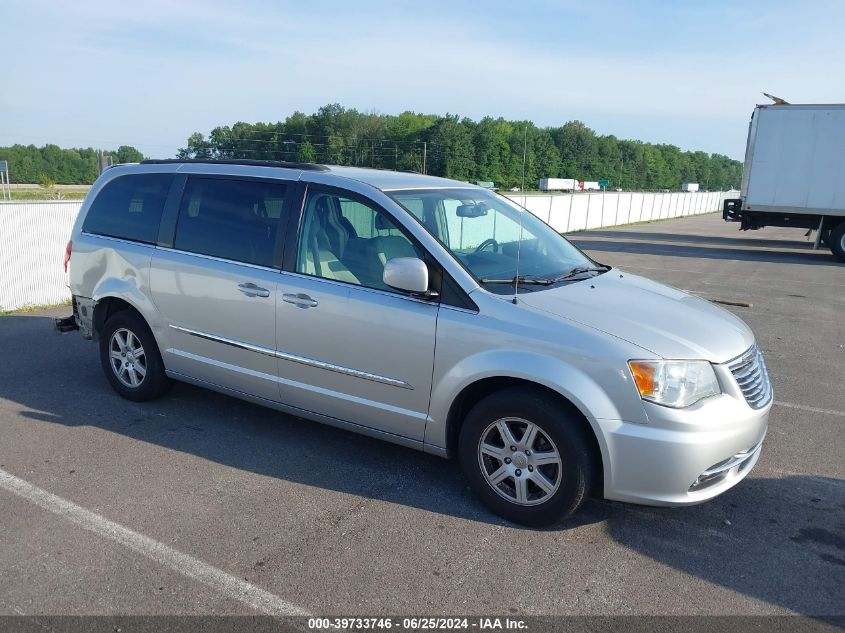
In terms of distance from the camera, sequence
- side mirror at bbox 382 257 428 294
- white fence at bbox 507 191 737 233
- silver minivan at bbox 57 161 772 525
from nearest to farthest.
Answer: silver minivan at bbox 57 161 772 525, side mirror at bbox 382 257 428 294, white fence at bbox 507 191 737 233

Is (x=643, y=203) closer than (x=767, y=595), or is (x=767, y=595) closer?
(x=767, y=595)

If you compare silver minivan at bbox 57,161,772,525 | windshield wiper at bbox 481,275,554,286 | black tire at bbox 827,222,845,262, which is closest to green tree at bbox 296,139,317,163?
black tire at bbox 827,222,845,262

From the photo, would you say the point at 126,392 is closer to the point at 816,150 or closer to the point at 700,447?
the point at 700,447

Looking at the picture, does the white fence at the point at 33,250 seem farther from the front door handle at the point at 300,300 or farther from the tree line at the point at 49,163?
the tree line at the point at 49,163

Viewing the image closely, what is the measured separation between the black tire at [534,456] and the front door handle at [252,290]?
1.61 meters

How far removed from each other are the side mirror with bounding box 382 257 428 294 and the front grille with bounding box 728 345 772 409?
169 centimetres

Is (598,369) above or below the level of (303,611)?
above

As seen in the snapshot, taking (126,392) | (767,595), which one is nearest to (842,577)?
(767,595)

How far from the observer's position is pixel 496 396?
3.74 meters

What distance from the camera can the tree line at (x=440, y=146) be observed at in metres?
49.2

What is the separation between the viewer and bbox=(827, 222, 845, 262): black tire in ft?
58.9

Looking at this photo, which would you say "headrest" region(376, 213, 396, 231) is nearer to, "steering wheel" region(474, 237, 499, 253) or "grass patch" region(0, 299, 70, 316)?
"steering wheel" region(474, 237, 499, 253)

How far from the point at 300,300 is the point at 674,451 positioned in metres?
2.36

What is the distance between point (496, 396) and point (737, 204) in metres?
19.4
